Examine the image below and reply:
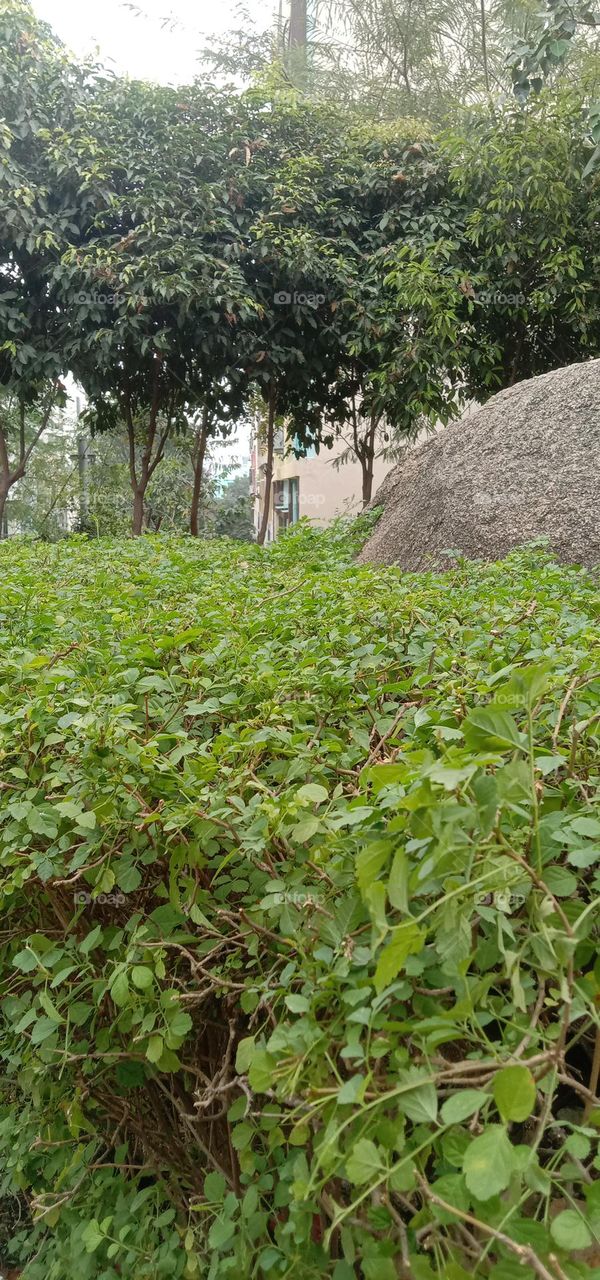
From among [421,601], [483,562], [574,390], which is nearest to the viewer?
[421,601]

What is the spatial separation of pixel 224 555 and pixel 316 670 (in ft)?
11.7

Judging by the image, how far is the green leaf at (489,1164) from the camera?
0.69m

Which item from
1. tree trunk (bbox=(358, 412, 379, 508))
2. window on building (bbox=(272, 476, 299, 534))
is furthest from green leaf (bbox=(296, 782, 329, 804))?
window on building (bbox=(272, 476, 299, 534))

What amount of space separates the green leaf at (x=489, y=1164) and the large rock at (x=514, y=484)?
3863 millimetres

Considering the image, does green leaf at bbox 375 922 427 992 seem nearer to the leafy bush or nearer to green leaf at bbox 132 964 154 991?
the leafy bush

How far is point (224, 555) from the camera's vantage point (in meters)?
5.27

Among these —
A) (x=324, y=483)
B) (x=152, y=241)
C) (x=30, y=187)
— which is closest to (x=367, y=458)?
(x=152, y=241)

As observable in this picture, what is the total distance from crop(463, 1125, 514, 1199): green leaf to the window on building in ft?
66.2

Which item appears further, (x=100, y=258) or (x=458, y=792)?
(x=100, y=258)

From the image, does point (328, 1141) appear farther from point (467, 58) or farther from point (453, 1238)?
point (467, 58)

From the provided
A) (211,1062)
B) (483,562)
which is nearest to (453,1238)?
(211,1062)

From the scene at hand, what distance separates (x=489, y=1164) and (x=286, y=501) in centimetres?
2357

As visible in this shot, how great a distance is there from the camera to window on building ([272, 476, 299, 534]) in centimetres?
2156

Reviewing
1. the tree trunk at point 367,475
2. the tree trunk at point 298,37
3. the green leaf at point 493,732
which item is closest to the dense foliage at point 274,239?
the tree trunk at point 367,475
